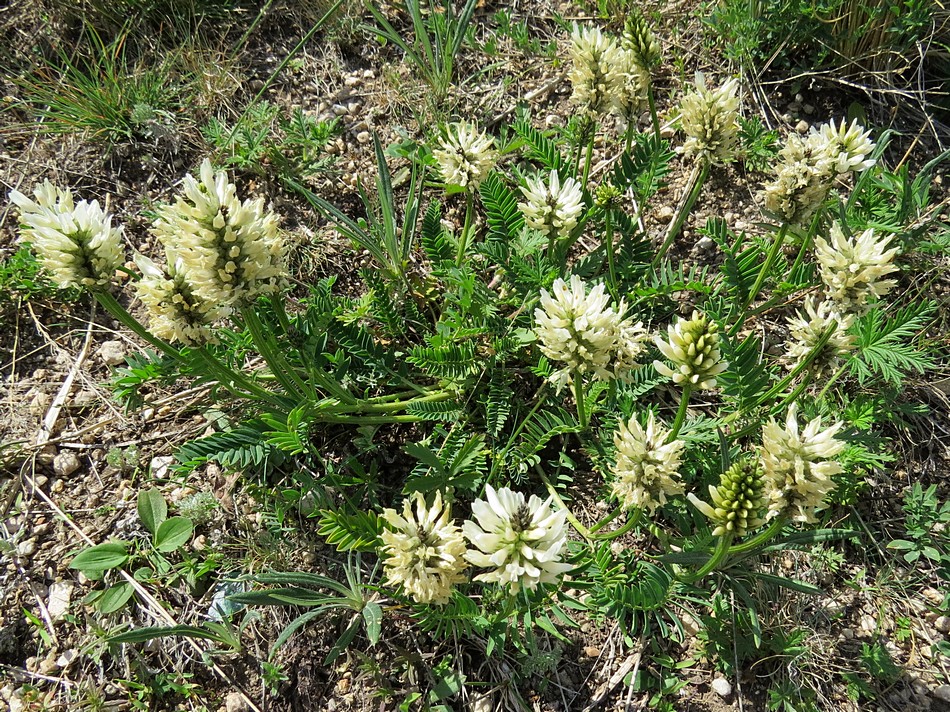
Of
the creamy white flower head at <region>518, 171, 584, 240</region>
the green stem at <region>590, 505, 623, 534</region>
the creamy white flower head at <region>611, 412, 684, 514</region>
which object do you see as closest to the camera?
the creamy white flower head at <region>611, 412, 684, 514</region>

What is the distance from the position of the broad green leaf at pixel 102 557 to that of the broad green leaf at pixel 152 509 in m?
0.14

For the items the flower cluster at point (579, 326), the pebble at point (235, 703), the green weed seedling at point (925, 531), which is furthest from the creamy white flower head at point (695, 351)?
the pebble at point (235, 703)

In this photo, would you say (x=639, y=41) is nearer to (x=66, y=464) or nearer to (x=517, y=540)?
(x=517, y=540)

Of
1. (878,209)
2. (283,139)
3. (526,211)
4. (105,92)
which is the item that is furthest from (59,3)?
(878,209)

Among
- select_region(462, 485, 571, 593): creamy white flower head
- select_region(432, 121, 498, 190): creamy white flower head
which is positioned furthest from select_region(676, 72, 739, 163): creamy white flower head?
select_region(462, 485, 571, 593): creamy white flower head

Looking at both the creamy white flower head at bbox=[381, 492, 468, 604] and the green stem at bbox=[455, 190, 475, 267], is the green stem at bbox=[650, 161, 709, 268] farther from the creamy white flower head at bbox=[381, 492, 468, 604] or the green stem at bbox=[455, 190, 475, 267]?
the creamy white flower head at bbox=[381, 492, 468, 604]

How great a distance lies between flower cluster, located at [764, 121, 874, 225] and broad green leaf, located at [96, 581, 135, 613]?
3.13 m

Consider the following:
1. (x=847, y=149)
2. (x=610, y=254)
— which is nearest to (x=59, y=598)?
(x=610, y=254)

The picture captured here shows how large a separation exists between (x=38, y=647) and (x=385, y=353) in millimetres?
1937

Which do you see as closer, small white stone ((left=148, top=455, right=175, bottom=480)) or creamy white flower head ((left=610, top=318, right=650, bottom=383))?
creamy white flower head ((left=610, top=318, right=650, bottom=383))

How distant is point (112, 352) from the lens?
12.2 feet

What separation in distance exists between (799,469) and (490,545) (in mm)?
949

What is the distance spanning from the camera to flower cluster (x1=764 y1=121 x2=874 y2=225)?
2.62 meters

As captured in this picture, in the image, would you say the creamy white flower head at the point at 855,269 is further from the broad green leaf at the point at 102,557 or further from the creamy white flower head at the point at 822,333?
the broad green leaf at the point at 102,557
